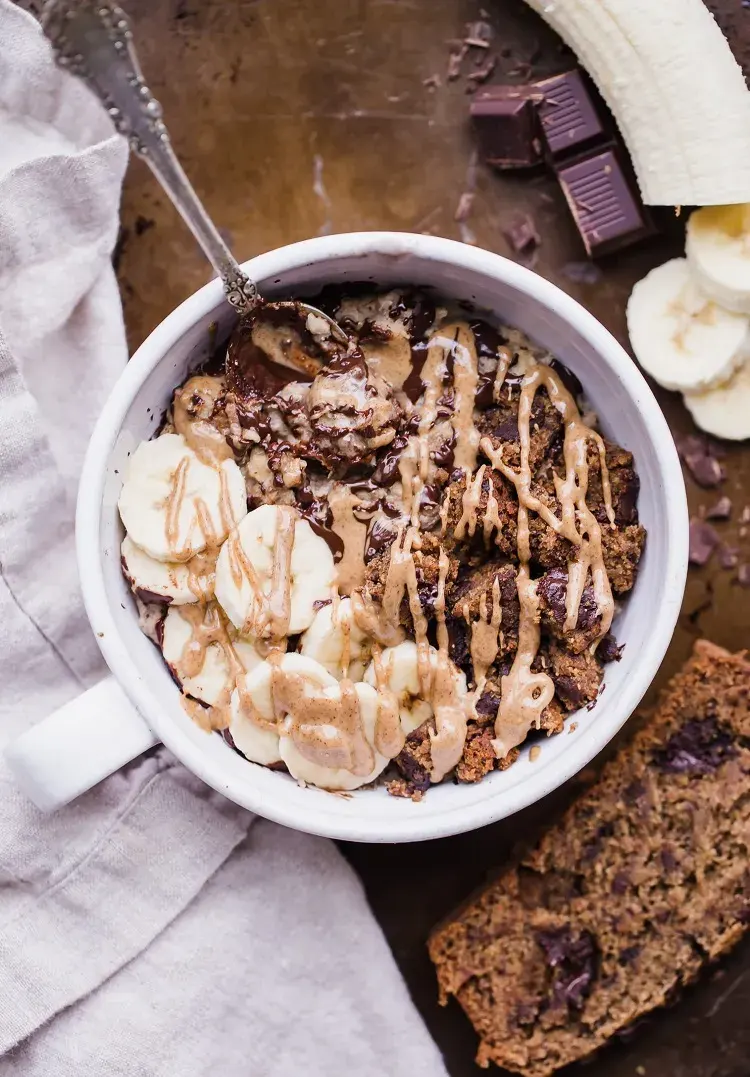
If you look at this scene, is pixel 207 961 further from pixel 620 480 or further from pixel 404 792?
pixel 620 480

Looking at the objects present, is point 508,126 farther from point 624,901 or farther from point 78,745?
point 624,901

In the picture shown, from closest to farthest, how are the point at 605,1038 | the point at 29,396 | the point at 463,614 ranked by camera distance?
the point at 463,614 → the point at 29,396 → the point at 605,1038

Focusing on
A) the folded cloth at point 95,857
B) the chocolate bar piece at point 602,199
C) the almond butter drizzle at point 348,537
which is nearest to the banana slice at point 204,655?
the almond butter drizzle at point 348,537

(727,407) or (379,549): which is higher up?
(379,549)

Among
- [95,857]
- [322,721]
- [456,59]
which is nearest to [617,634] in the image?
[322,721]

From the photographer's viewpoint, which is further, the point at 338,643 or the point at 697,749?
the point at 697,749

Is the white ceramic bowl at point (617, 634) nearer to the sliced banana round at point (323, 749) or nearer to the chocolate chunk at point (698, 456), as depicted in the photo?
the sliced banana round at point (323, 749)

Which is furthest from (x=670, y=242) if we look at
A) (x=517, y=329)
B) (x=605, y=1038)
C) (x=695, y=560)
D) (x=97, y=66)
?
(x=605, y=1038)

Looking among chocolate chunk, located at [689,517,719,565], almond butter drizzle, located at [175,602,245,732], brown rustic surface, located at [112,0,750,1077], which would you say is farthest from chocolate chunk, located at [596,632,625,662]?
almond butter drizzle, located at [175,602,245,732]
